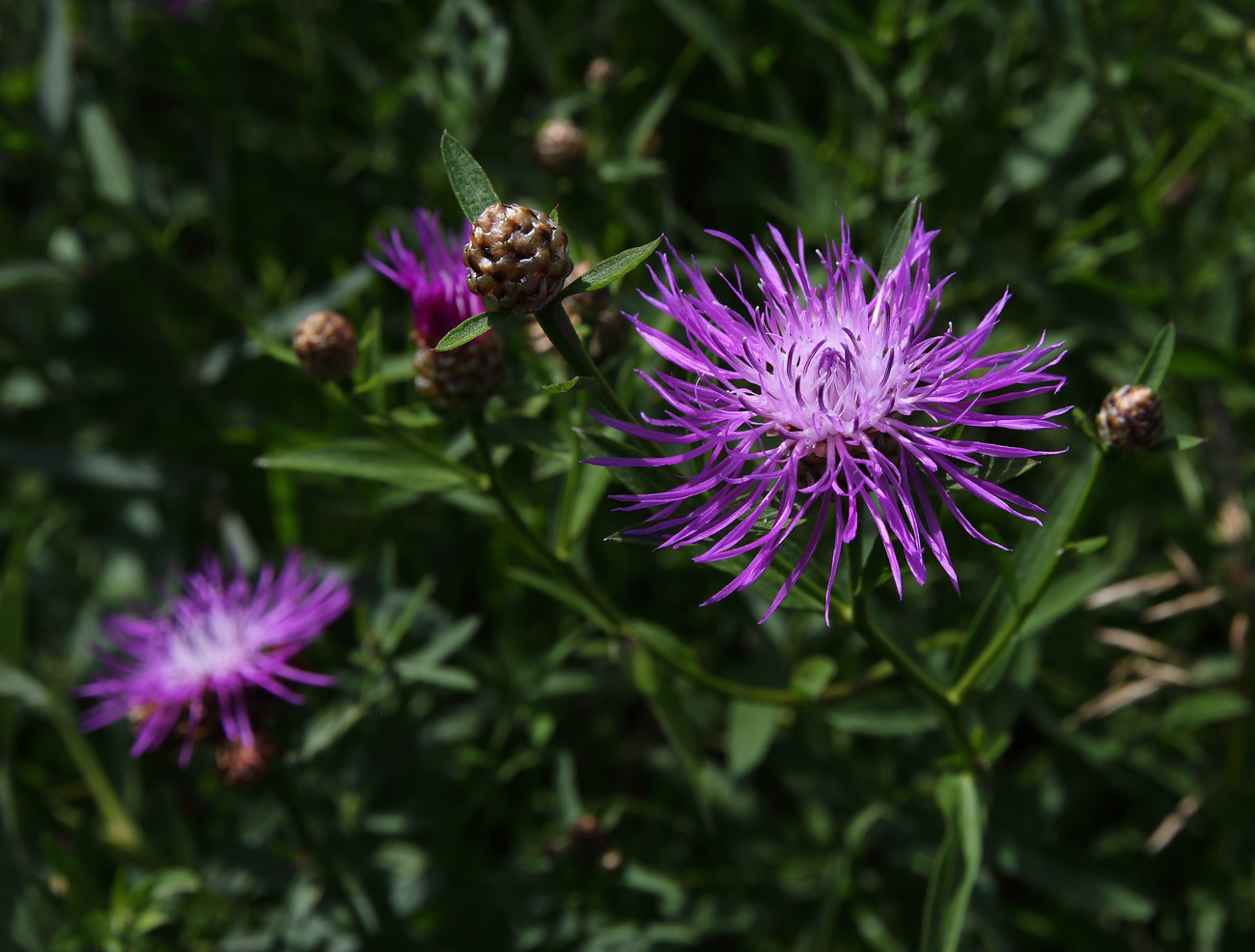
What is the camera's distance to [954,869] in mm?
1769

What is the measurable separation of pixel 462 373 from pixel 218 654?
1171 mm

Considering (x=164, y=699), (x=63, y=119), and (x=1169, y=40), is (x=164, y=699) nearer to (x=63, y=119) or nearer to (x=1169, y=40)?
(x=63, y=119)

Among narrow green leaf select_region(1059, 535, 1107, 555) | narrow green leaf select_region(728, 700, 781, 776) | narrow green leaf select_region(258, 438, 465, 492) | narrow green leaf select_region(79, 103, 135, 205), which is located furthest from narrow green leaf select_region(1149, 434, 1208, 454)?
narrow green leaf select_region(79, 103, 135, 205)

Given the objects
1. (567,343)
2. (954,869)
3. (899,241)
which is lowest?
(954,869)

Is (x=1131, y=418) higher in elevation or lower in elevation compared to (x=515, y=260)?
lower

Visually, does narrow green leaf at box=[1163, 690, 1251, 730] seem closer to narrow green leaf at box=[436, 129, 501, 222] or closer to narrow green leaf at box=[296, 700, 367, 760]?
narrow green leaf at box=[296, 700, 367, 760]

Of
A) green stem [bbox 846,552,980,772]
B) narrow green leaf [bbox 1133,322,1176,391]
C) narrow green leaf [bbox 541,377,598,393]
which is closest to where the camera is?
narrow green leaf [bbox 541,377,598,393]

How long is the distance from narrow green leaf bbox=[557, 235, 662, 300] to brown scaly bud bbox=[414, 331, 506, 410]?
1.65ft

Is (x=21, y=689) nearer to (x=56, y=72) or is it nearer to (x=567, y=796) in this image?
(x=567, y=796)

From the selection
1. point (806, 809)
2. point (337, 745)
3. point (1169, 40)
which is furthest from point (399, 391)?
point (1169, 40)

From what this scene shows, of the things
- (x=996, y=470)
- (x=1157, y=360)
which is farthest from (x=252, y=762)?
(x=1157, y=360)

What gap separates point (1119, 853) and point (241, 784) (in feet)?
7.38

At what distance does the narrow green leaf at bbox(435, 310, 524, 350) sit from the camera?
48.1 inches

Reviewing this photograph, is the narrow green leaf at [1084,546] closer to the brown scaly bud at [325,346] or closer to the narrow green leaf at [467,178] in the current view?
the narrow green leaf at [467,178]
